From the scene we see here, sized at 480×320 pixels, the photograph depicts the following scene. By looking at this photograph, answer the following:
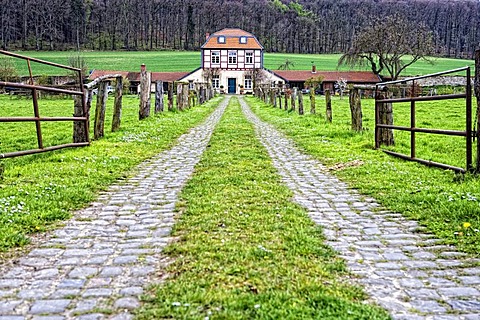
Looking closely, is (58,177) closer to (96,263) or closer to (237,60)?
(96,263)

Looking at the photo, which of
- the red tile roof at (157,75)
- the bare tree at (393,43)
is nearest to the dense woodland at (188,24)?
the red tile roof at (157,75)

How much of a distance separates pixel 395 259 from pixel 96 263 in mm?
2495

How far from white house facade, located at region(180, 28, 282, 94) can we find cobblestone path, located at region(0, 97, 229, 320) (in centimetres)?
7324

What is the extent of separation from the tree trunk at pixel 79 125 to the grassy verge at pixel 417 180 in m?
5.10

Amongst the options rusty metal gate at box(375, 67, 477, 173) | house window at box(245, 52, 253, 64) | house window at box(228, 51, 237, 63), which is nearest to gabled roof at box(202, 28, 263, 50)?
house window at box(228, 51, 237, 63)

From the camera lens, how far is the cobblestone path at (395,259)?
3.28 metres

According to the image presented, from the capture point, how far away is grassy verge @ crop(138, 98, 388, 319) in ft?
10.2

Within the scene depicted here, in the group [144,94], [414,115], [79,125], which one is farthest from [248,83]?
[414,115]

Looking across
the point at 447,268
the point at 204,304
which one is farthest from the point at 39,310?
the point at 447,268

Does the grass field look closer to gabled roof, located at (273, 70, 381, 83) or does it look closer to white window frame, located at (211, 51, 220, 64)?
white window frame, located at (211, 51, 220, 64)

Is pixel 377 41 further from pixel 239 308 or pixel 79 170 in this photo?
pixel 239 308

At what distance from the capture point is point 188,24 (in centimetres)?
12825

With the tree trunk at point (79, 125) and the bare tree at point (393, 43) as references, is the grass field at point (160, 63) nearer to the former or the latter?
the bare tree at point (393, 43)

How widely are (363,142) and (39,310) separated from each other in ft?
33.1
